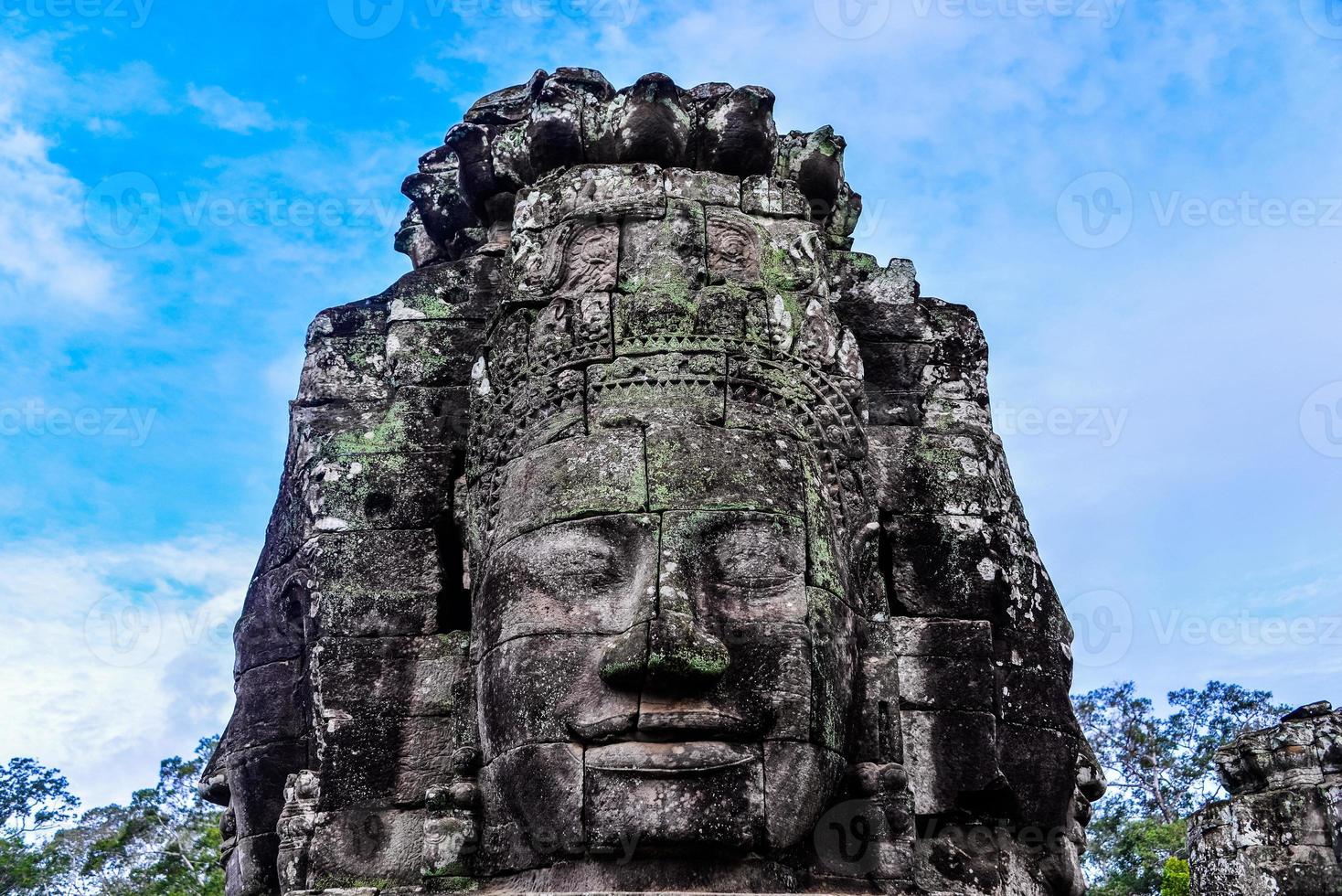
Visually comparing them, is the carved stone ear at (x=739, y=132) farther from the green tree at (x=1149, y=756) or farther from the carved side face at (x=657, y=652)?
the green tree at (x=1149, y=756)

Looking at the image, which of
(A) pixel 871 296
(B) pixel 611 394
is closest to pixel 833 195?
(A) pixel 871 296

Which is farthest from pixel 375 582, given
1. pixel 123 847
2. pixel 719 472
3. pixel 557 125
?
pixel 123 847

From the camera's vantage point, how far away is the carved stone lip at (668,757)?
3938 millimetres

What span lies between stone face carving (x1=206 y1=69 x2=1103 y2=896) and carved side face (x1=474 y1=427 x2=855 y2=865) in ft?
0.04

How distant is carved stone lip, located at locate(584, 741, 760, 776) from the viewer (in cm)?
394

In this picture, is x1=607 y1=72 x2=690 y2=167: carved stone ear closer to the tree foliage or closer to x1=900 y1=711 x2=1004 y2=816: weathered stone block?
x1=900 y1=711 x2=1004 y2=816: weathered stone block

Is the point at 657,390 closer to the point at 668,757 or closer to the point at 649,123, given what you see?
the point at 649,123

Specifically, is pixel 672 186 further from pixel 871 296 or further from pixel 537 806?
pixel 537 806

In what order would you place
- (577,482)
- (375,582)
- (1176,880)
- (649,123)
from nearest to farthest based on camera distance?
(577,482)
(375,582)
(649,123)
(1176,880)

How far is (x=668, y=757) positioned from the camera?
3.96 metres

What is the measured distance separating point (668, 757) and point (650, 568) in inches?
27.9

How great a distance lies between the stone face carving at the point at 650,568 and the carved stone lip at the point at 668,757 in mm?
11

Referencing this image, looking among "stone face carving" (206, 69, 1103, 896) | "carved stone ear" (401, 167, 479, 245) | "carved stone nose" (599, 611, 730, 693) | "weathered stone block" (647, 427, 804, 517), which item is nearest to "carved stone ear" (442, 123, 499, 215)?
"stone face carving" (206, 69, 1103, 896)

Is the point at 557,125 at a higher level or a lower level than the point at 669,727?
higher
